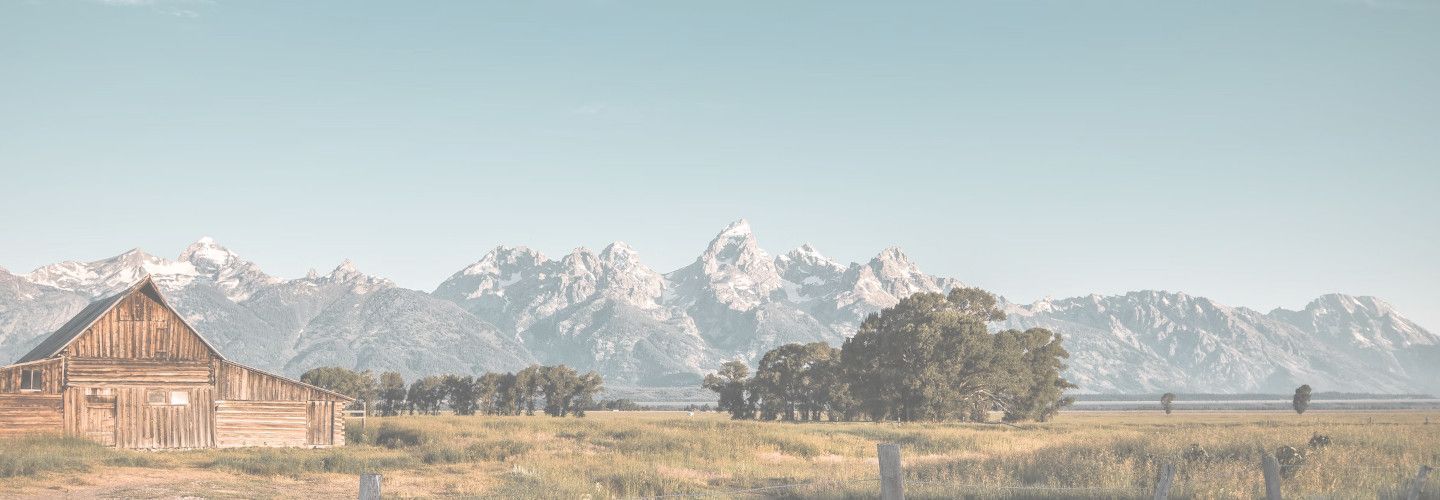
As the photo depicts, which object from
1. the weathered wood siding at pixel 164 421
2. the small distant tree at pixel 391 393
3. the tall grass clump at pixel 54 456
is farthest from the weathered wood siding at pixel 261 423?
the small distant tree at pixel 391 393

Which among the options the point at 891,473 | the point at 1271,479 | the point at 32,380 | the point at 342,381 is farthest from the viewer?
the point at 342,381

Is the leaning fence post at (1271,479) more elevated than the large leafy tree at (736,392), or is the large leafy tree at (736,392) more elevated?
the leaning fence post at (1271,479)

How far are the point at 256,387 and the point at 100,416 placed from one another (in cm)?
747

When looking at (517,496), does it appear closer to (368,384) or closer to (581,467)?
(581,467)

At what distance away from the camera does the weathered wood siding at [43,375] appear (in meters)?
52.3

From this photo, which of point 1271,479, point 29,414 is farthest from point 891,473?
point 29,414

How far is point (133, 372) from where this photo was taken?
182ft

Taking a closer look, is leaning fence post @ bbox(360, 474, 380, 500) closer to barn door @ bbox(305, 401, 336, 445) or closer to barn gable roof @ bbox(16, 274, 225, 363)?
barn gable roof @ bbox(16, 274, 225, 363)

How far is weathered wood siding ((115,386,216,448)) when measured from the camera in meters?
54.5

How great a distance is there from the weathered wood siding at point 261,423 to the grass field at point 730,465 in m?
5.97

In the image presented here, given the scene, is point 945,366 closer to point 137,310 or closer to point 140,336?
point 140,336

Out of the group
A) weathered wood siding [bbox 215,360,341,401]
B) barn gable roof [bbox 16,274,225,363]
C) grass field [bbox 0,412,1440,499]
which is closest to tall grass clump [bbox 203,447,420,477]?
grass field [bbox 0,412,1440,499]

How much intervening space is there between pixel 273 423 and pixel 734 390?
227ft

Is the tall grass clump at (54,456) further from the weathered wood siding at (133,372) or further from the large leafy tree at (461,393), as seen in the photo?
the large leafy tree at (461,393)
